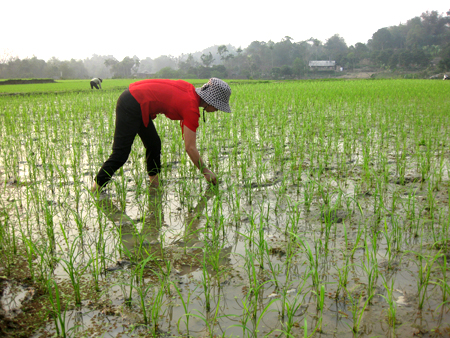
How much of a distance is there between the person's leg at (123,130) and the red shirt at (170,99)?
7 cm

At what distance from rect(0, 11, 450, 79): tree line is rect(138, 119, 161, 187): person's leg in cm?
4149

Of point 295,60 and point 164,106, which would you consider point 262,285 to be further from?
point 295,60

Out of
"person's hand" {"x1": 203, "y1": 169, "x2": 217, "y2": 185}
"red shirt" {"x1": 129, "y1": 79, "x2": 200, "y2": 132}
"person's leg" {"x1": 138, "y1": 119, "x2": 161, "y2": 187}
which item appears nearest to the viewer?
"red shirt" {"x1": 129, "y1": 79, "x2": 200, "y2": 132}

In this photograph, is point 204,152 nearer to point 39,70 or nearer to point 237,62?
point 237,62

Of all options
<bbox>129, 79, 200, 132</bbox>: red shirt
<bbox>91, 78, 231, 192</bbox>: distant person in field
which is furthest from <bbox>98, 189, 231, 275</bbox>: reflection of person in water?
<bbox>129, 79, 200, 132</bbox>: red shirt

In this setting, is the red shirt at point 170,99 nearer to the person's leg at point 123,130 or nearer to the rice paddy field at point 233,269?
the person's leg at point 123,130

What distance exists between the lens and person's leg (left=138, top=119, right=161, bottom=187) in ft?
9.45

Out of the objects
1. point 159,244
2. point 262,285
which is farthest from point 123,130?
point 262,285

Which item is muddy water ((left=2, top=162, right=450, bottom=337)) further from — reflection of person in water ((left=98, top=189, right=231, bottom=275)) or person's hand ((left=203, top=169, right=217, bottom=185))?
person's hand ((left=203, top=169, right=217, bottom=185))

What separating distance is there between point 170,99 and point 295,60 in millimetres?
49614

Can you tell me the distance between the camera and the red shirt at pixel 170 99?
249cm

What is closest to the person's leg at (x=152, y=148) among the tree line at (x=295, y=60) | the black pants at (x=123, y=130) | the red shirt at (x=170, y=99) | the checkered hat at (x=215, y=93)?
the black pants at (x=123, y=130)

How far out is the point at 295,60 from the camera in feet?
159

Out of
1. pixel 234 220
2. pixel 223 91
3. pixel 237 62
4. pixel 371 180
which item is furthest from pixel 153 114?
pixel 237 62
